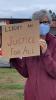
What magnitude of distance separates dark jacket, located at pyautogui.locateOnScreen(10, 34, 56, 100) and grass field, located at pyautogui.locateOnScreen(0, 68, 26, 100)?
5.74 meters

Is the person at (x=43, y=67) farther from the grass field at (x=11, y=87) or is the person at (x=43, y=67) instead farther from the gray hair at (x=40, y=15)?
the grass field at (x=11, y=87)

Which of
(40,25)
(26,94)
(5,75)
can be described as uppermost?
(40,25)

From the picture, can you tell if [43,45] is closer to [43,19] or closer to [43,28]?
[43,28]

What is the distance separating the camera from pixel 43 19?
5293 mm

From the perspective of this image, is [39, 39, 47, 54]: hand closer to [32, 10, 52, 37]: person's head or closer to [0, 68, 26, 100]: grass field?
[32, 10, 52, 37]: person's head

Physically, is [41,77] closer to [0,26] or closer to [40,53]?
[40,53]

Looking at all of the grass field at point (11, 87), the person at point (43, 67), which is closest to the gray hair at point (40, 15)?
the person at point (43, 67)

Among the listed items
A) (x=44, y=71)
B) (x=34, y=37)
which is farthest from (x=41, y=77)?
(x=34, y=37)

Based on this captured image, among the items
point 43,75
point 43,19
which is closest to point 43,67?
point 43,75

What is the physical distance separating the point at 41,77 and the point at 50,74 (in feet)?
0.37

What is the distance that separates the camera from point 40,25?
17.2ft

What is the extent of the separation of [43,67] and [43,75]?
84 mm

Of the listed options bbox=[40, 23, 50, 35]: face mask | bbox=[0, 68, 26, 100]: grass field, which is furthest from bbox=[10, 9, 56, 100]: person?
bbox=[0, 68, 26, 100]: grass field

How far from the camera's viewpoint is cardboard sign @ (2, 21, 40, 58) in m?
5.34
